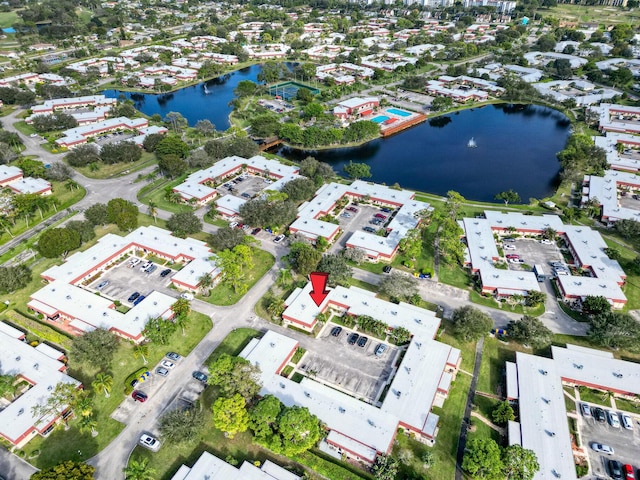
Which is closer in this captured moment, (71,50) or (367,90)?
(367,90)

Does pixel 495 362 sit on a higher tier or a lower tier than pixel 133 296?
lower

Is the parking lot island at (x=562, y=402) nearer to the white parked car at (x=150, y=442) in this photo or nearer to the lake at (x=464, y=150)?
the white parked car at (x=150, y=442)

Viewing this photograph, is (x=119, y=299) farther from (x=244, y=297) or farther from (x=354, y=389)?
(x=354, y=389)

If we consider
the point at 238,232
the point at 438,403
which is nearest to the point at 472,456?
the point at 438,403

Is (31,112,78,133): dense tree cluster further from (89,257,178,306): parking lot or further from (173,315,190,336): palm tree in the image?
(173,315,190,336): palm tree

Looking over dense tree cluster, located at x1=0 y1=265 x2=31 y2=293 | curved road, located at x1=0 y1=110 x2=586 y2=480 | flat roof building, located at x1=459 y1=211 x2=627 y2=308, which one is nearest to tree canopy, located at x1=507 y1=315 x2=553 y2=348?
curved road, located at x1=0 y1=110 x2=586 y2=480

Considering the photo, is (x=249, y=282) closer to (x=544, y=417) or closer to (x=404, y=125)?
(x=544, y=417)

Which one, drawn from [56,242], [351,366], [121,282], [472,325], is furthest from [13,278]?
[472,325]
